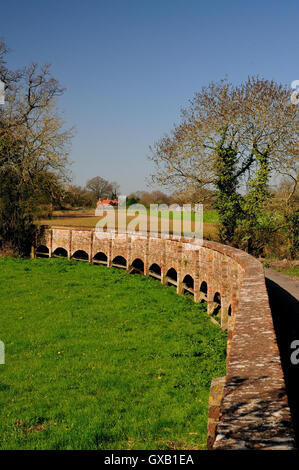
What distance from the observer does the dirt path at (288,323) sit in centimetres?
648

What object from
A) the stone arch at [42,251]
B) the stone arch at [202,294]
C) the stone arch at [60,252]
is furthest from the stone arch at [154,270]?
the stone arch at [42,251]

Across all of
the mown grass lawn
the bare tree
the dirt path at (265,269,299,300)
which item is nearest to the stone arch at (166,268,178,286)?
the mown grass lawn

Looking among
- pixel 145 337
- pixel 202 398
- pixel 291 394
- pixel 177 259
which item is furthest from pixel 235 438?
pixel 177 259

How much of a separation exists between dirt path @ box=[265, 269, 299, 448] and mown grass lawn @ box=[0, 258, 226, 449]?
5.15ft

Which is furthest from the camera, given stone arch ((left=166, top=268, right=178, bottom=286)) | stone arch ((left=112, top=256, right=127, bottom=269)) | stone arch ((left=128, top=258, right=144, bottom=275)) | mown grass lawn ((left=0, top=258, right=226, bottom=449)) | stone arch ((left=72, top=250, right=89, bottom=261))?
stone arch ((left=72, top=250, right=89, bottom=261))

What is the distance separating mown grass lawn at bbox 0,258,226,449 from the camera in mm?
6738

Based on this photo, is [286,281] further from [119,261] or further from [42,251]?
[42,251]

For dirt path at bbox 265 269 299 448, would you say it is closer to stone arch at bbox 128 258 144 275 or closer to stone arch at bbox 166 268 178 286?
stone arch at bbox 166 268 178 286

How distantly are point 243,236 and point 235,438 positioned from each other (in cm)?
2128

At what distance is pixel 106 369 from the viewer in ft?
31.9

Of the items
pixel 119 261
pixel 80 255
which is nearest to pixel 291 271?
pixel 119 261

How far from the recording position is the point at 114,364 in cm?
1005

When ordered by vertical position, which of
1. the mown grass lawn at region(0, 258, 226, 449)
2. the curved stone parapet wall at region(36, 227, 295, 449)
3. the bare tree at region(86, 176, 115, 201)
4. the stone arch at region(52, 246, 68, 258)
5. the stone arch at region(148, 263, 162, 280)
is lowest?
the mown grass lawn at region(0, 258, 226, 449)

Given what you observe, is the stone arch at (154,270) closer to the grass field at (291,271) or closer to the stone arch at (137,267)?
the stone arch at (137,267)
